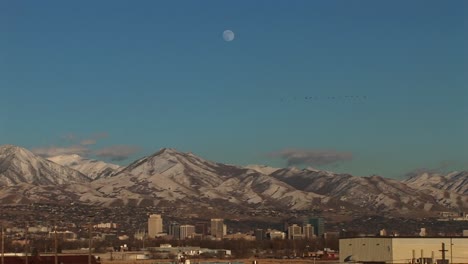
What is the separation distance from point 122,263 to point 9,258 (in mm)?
57879

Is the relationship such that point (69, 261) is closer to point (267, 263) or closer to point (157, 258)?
point (267, 263)

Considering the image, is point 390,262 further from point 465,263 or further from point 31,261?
point 31,261

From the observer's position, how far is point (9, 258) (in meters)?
124

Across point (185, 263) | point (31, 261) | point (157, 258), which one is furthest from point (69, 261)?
point (157, 258)

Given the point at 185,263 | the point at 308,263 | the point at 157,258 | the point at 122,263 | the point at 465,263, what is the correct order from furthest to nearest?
the point at 157,258 < the point at 122,263 < the point at 308,263 < the point at 185,263 < the point at 465,263

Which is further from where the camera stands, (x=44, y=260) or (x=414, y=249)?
(x=44, y=260)

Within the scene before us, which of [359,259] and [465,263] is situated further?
[359,259]

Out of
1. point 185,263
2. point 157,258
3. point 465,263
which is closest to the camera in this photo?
point 465,263

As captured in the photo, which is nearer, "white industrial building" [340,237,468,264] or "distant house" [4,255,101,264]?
"white industrial building" [340,237,468,264]

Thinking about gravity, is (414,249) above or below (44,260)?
above

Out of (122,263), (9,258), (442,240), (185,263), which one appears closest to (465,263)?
(442,240)

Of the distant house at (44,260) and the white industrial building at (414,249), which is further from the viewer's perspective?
the distant house at (44,260)

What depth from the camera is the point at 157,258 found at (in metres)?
197

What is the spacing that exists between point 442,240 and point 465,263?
3.72 m
